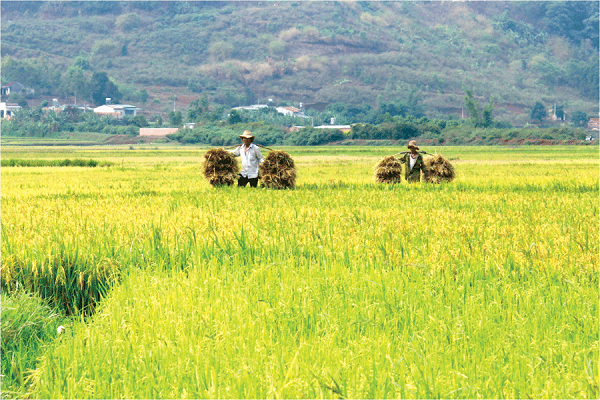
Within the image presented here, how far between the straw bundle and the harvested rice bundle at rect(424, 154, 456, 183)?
14.2 feet

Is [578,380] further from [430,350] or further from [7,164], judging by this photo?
[7,164]

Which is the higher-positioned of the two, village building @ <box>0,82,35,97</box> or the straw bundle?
village building @ <box>0,82,35,97</box>

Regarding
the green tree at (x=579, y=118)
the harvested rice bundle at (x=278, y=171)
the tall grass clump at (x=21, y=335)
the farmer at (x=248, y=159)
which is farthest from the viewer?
the green tree at (x=579, y=118)

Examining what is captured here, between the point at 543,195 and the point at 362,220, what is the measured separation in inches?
212

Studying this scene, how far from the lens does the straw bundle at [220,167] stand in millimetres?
13914

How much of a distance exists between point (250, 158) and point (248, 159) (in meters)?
0.05

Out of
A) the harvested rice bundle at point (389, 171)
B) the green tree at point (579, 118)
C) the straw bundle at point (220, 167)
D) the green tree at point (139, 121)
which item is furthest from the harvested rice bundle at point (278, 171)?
the green tree at point (579, 118)

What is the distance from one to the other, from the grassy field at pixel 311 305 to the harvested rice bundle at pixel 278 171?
535 cm

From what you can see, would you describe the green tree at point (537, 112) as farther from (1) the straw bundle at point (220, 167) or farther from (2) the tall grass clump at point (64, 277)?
(2) the tall grass clump at point (64, 277)

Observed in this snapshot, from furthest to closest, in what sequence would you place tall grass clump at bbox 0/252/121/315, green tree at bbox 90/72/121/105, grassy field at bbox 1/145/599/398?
green tree at bbox 90/72/121/105
tall grass clump at bbox 0/252/121/315
grassy field at bbox 1/145/599/398

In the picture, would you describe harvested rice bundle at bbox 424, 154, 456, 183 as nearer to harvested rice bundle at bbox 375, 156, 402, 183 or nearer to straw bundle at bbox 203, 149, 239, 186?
harvested rice bundle at bbox 375, 156, 402, 183

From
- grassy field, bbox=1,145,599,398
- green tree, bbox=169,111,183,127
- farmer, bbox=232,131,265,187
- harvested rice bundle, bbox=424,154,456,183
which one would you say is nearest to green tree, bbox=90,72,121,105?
green tree, bbox=169,111,183,127

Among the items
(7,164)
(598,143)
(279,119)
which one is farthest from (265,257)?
(279,119)

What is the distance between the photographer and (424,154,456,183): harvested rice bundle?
14852mm
